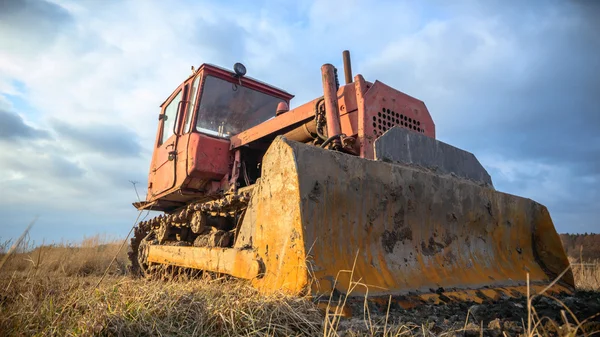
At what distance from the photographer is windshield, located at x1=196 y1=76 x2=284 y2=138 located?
5.32 m

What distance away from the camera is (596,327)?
4.97 feet

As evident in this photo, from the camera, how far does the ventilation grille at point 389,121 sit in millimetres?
3578

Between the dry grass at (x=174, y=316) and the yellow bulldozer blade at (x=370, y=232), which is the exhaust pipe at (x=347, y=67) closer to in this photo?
the yellow bulldozer blade at (x=370, y=232)

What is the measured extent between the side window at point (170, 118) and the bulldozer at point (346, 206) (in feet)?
1.28

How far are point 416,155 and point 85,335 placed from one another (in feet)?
8.95

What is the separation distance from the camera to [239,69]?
5.46 m

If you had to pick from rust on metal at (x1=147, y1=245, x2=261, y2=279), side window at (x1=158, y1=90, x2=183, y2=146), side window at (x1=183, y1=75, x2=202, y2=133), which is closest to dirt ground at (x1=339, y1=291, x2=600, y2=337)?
rust on metal at (x1=147, y1=245, x2=261, y2=279)

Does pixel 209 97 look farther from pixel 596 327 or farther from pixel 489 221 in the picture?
pixel 596 327

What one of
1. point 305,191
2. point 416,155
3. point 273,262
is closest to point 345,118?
point 416,155

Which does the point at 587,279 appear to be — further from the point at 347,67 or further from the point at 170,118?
the point at 170,118


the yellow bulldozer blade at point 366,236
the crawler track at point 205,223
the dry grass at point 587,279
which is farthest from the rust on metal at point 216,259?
the dry grass at point 587,279

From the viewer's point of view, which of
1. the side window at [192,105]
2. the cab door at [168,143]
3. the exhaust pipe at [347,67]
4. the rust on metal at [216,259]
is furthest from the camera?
the cab door at [168,143]

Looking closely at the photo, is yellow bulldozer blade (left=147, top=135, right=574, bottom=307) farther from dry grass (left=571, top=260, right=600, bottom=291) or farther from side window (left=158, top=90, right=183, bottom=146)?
side window (left=158, top=90, right=183, bottom=146)

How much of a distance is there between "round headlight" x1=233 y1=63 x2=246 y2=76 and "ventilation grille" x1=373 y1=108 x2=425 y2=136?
99.2 inches
